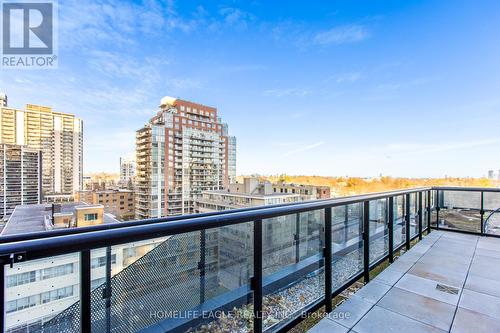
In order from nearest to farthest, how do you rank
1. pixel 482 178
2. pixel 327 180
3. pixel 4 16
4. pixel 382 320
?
pixel 382 320 < pixel 4 16 < pixel 482 178 < pixel 327 180

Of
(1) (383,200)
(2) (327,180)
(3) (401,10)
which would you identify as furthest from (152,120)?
(1) (383,200)

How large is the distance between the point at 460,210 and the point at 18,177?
50.9m

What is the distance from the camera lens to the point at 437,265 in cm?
295

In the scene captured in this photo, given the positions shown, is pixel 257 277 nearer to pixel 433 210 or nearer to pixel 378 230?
pixel 378 230

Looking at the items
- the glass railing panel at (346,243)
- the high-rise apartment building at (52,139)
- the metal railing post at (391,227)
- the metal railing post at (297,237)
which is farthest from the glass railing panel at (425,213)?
the high-rise apartment building at (52,139)

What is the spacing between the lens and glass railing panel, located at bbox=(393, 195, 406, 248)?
10.6 ft

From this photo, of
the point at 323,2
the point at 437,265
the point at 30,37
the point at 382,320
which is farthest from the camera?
the point at 323,2

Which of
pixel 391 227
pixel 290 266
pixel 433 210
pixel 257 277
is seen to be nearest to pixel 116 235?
pixel 257 277

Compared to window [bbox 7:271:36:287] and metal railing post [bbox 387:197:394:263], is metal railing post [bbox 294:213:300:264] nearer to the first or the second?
window [bbox 7:271:36:287]

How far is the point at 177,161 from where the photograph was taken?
126ft

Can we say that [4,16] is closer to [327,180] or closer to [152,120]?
[327,180]

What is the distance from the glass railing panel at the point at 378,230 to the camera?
2701 mm

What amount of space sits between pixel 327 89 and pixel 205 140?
2840 cm

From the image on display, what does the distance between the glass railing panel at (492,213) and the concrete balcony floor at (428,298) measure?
4.29 ft
